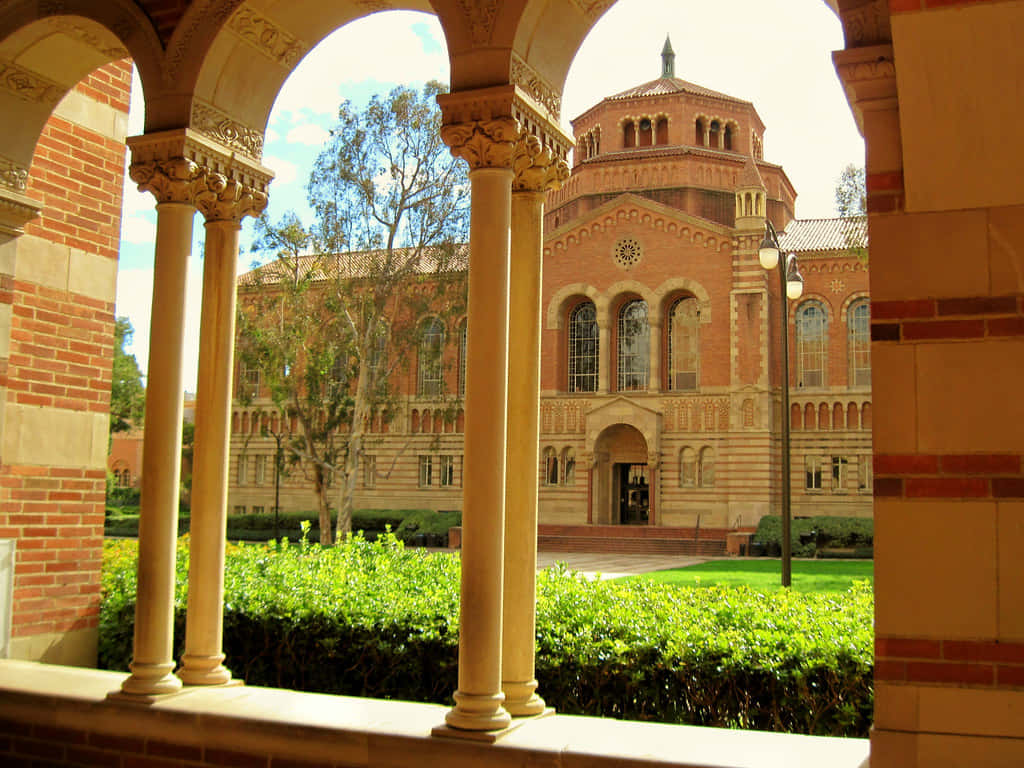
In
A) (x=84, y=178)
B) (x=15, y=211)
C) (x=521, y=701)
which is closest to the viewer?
(x=521, y=701)

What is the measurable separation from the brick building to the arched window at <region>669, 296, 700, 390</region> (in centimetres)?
6

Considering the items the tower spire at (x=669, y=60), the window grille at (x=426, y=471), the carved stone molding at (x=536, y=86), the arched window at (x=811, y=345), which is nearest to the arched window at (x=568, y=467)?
the window grille at (x=426, y=471)

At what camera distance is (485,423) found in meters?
4.75

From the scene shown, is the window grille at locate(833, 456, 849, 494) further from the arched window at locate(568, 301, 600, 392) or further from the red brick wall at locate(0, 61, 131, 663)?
the red brick wall at locate(0, 61, 131, 663)

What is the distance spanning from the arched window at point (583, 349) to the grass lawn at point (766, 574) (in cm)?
1220

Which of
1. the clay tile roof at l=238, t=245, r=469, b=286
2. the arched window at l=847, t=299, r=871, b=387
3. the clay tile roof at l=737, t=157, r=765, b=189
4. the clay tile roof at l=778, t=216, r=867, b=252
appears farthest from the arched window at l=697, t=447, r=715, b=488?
the clay tile roof at l=238, t=245, r=469, b=286

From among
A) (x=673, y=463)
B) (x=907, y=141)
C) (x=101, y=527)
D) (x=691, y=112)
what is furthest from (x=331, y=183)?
(x=907, y=141)

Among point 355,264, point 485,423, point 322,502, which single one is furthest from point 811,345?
point 485,423

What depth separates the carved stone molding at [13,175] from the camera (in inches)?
270

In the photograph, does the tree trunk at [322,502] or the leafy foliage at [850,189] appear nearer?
the leafy foliage at [850,189]

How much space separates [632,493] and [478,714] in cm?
3701

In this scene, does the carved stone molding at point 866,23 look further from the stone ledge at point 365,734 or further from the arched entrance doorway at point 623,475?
the arched entrance doorway at point 623,475

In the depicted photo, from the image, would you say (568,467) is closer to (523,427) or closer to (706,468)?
(706,468)

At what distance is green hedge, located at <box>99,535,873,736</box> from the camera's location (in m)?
5.61
